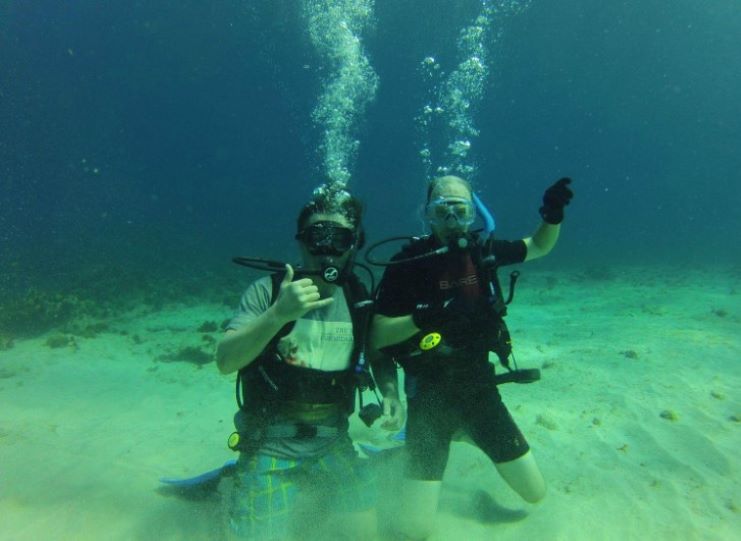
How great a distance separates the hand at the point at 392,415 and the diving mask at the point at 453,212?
1617 millimetres

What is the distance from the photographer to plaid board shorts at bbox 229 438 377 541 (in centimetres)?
277

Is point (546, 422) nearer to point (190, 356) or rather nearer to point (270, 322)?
point (270, 322)

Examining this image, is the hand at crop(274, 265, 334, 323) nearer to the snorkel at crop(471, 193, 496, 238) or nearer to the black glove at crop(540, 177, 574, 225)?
the snorkel at crop(471, 193, 496, 238)

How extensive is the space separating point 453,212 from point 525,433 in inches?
113

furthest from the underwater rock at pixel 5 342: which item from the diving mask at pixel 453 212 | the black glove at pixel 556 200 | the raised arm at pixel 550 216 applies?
the black glove at pixel 556 200

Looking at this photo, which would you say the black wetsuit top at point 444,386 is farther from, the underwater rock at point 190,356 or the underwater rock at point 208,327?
the underwater rock at point 208,327

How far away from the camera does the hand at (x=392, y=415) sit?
308 cm

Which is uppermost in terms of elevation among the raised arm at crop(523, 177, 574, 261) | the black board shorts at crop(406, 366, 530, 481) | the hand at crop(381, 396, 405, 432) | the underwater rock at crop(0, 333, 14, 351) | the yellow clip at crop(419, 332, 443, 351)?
the raised arm at crop(523, 177, 574, 261)

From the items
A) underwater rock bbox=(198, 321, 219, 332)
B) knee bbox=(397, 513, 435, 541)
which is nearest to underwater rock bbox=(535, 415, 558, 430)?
knee bbox=(397, 513, 435, 541)

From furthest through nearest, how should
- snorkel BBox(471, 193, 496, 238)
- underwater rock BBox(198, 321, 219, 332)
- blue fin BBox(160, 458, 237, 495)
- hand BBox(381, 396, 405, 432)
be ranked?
underwater rock BBox(198, 321, 219, 332) → snorkel BBox(471, 193, 496, 238) → blue fin BBox(160, 458, 237, 495) → hand BBox(381, 396, 405, 432)

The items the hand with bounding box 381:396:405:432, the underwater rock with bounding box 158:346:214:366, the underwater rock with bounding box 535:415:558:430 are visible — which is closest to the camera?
the hand with bounding box 381:396:405:432

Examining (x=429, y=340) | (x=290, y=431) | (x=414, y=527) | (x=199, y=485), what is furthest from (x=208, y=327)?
(x=429, y=340)

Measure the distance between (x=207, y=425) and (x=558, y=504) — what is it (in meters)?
4.43

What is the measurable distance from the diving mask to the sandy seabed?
2511 millimetres
